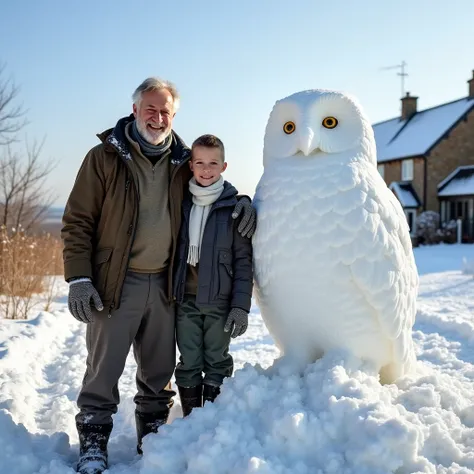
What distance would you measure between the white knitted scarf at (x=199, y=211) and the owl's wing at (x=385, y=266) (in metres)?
0.71

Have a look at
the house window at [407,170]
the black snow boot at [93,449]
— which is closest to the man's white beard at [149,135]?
the black snow boot at [93,449]

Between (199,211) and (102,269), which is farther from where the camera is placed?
(199,211)

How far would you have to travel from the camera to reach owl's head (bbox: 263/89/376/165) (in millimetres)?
2357

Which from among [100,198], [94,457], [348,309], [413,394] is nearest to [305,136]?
[348,309]

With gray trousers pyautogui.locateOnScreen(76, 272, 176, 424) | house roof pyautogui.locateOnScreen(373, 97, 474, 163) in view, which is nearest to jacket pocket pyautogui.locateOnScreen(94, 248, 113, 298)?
gray trousers pyautogui.locateOnScreen(76, 272, 176, 424)

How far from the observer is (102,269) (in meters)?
2.47

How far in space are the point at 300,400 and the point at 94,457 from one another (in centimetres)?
102

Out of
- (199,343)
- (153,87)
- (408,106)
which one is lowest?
(199,343)

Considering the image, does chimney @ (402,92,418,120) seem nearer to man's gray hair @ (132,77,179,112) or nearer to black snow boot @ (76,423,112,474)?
man's gray hair @ (132,77,179,112)

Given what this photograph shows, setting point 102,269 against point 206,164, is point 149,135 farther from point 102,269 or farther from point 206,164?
point 102,269

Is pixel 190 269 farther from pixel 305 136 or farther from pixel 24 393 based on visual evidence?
pixel 24 393

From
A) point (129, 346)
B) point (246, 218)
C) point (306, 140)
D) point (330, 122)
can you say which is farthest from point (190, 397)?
point (330, 122)

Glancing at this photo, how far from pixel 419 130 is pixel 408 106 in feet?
7.29

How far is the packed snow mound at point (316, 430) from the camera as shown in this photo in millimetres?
1853
